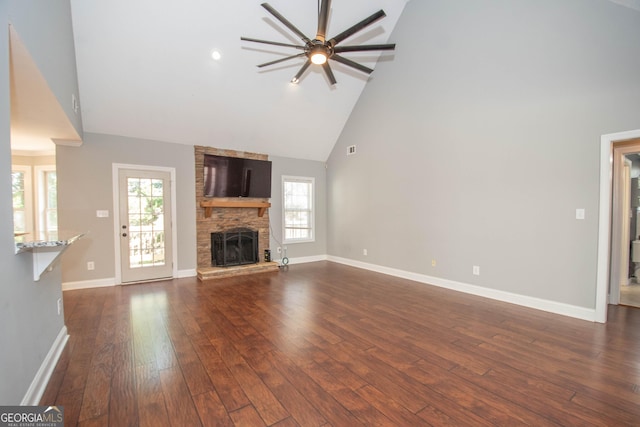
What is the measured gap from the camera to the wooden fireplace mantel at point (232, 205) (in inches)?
219

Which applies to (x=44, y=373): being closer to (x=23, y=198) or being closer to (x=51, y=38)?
(x=51, y=38)

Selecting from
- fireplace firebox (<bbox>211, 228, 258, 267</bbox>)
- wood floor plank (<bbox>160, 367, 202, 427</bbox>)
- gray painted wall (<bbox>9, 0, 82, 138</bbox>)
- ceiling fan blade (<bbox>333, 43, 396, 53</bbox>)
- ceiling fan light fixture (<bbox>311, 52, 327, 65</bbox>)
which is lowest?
wood floor plank (<bbox>160, 367, 202, 427</bbox>)

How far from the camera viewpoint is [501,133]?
3957 millimetres

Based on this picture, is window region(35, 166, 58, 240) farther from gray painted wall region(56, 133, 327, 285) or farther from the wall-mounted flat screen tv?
the wall-mounted flat screen tv

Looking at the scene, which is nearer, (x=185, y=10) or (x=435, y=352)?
(x=435, y=352)

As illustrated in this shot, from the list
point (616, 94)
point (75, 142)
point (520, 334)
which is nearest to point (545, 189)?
point (616, 94)

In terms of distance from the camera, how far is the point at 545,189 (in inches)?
141

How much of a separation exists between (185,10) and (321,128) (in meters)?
3.40

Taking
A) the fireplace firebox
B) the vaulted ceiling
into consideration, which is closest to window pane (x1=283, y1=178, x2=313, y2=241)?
the fireplace firebox

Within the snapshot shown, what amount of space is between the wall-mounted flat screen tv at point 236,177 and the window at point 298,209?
0.59 metres

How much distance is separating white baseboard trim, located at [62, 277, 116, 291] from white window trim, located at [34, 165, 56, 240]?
202 cm

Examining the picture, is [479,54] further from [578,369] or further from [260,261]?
[260,261]

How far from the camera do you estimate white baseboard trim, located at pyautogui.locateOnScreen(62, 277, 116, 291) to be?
15.0 feet

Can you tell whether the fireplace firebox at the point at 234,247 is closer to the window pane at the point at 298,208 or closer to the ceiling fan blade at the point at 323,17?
the window pane at the point at 298,208
